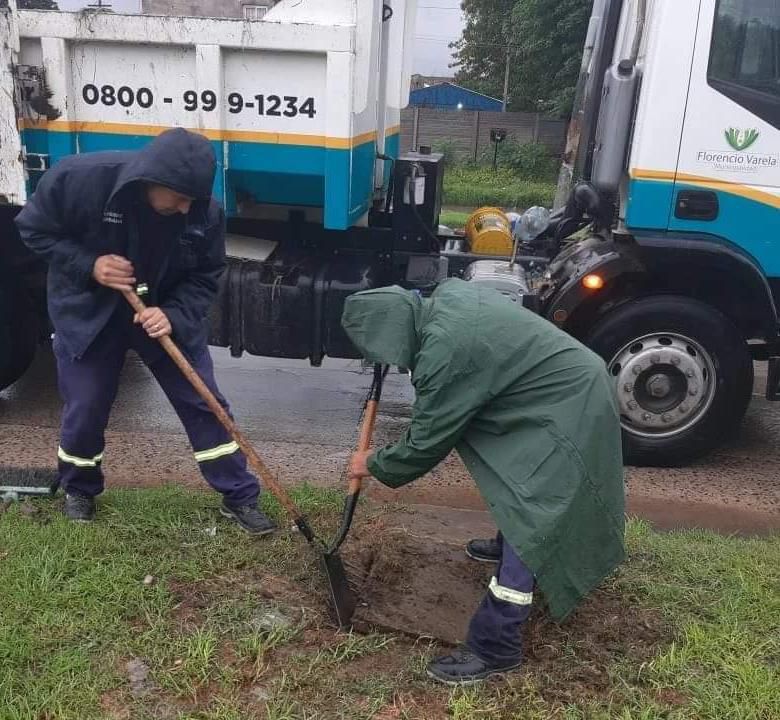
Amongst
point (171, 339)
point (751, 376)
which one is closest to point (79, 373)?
point (171, 339)

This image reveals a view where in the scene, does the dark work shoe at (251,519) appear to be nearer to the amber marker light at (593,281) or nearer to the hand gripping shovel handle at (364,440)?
the hand gripping shovel handle at (364,440)

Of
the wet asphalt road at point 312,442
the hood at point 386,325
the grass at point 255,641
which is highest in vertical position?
the hood at point 386,325

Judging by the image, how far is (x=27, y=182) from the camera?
4.30 meters

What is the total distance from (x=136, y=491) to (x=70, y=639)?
115cm

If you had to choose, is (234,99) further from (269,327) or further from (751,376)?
(751,376)

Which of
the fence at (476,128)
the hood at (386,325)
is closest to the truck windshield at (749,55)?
the hood at (386,325)

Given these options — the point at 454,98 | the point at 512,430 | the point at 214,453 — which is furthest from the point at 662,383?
the point at 454,98

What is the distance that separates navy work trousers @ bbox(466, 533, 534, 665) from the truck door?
7.46 feet

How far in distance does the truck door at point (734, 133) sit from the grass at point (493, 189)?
11.8 m

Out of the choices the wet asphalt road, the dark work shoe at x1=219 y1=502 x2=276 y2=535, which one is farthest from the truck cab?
the dark work shoe at x1=219 y1=502 x2=276 y2=535

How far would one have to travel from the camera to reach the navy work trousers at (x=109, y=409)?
10.7 ft

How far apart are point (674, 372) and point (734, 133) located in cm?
124

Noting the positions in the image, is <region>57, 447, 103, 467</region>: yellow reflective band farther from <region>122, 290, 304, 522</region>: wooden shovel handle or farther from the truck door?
the truck door

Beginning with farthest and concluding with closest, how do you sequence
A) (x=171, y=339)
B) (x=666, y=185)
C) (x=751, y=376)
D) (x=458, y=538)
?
1. (x=751, y=376)
2. (x=666, y=185)
3. (x=458, y=538)
4. (x=171, y=339)
